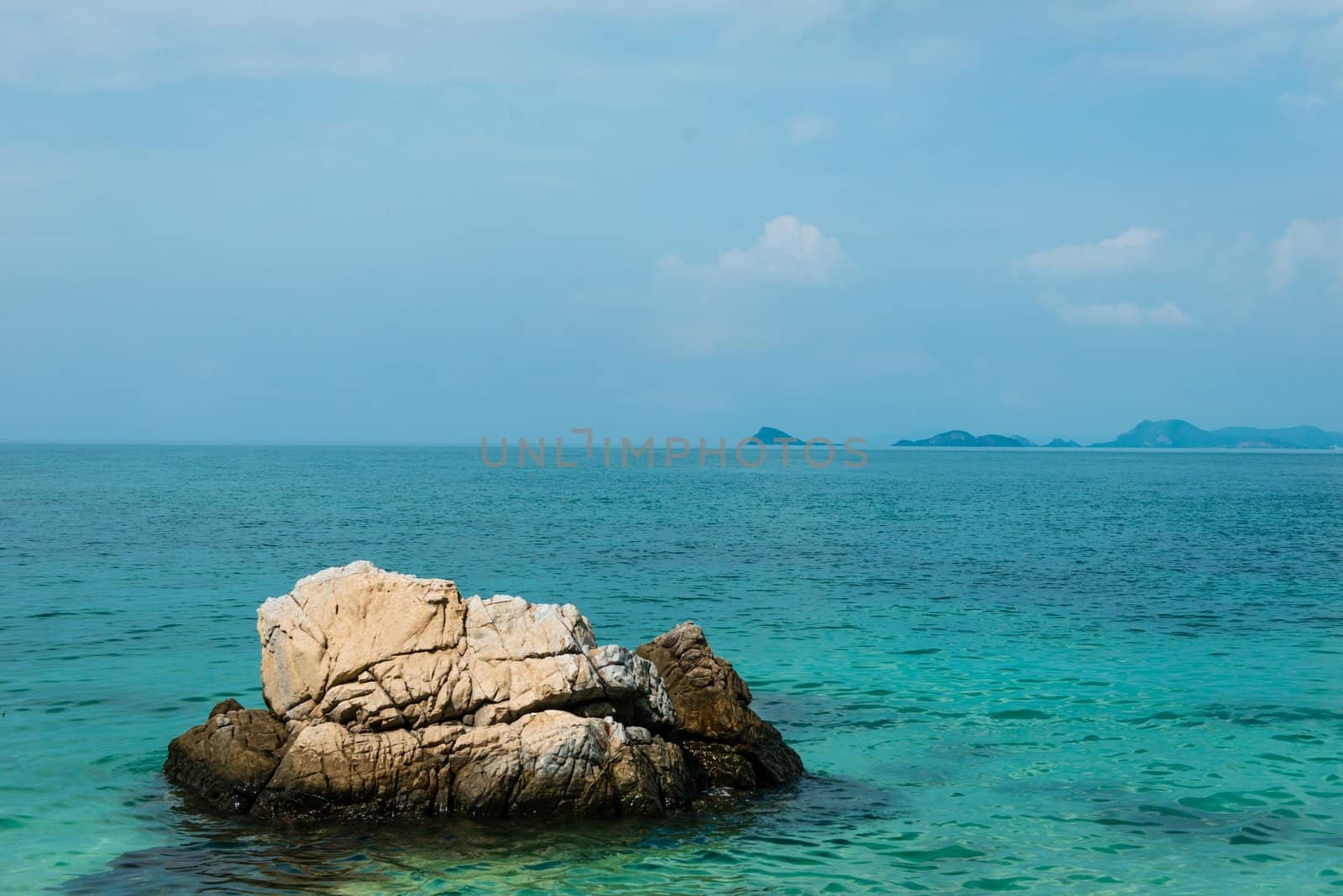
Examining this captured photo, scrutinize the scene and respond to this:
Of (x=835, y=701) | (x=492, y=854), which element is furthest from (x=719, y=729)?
(x=835, y=701)

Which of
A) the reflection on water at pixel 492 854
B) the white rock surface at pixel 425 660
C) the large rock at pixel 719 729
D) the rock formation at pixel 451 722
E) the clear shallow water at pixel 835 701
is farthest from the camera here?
the large rock at pixel 719 729

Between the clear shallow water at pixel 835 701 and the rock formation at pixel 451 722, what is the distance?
1.80 feet

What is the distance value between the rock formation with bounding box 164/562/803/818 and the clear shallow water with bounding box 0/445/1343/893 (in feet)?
1.80

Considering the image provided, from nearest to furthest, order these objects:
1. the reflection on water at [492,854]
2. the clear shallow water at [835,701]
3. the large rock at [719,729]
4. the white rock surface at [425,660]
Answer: the reflection on water at [492,854], the clear shallow water at [835,701], the white rock surface at [425,660], the large rock at [719,729]

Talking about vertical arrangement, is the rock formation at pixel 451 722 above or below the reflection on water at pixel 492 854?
above

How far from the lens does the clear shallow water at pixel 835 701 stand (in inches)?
529

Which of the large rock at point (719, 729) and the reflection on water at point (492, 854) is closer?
the reflection on water at point (492, 854)

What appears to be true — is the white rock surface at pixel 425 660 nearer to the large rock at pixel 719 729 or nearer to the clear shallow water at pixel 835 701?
the large rock at pixel 719 729

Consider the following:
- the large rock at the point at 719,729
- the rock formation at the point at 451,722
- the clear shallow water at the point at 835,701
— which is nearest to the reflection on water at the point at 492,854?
the clear shallow water at the point at 835,701

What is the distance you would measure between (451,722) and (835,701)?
910 cm

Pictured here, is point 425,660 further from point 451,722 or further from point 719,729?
point 719,729

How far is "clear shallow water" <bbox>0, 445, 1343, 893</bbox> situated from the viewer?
1345 cm

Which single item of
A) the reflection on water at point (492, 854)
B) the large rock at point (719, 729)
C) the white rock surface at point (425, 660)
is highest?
the white rock surface at point (425, 660)

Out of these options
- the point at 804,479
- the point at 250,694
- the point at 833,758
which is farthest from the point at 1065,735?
the point at 804,479
